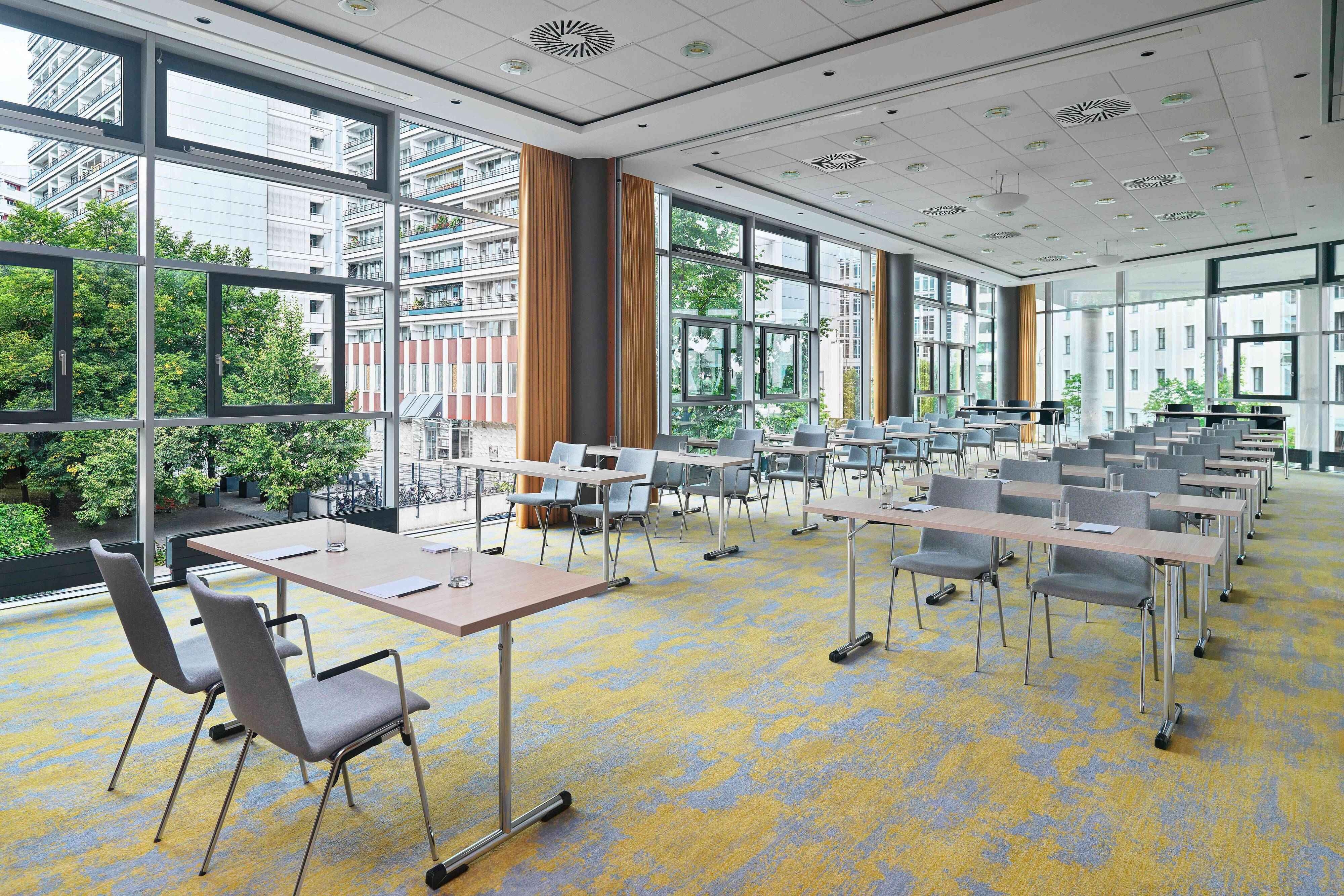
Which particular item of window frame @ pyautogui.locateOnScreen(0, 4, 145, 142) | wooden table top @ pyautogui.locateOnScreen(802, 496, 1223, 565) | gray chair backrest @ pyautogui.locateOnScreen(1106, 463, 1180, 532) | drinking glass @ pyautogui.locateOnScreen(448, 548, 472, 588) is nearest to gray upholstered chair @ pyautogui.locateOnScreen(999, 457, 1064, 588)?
gray chair backrest @ pyautogui.locateOnScreen(1106, 463, 1180, 532)

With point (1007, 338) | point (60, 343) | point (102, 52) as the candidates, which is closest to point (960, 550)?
point (60, 343)

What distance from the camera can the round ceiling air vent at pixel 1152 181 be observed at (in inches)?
373


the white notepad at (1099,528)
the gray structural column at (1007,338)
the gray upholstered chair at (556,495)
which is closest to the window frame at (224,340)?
the gray upholstered chair at (556,495)

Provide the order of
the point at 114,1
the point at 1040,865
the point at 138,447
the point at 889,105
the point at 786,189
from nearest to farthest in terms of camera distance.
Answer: the point at 1040,865 → the point at 114,1 → the point at 138,447 → the point at 889,105 → the point at 786,189

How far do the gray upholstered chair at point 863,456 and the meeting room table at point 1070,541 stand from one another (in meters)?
4.82

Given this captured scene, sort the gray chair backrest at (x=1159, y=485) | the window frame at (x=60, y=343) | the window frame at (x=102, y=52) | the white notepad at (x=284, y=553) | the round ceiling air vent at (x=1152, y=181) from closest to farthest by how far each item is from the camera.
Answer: the white notepad at (x=284, y=553) → the gray chair backrest at (x=1159, y=485) → the window frame at (x=102, y=52) → the window frame at (x=60, y=343) → the round ceiling air vent at (x=1152, y=181)

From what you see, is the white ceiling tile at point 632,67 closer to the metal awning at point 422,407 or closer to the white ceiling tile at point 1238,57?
the metal awning at point 422,407

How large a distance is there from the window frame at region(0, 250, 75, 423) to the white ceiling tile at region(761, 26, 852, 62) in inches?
202

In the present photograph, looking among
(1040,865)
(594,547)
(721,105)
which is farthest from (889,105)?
(1040,865)

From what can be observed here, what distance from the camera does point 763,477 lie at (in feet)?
38.0

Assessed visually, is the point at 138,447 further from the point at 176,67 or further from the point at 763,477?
the point at 763,477

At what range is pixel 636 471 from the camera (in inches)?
261

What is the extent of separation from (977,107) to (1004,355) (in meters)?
13.2

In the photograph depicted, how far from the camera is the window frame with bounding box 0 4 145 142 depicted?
16.7 feet
